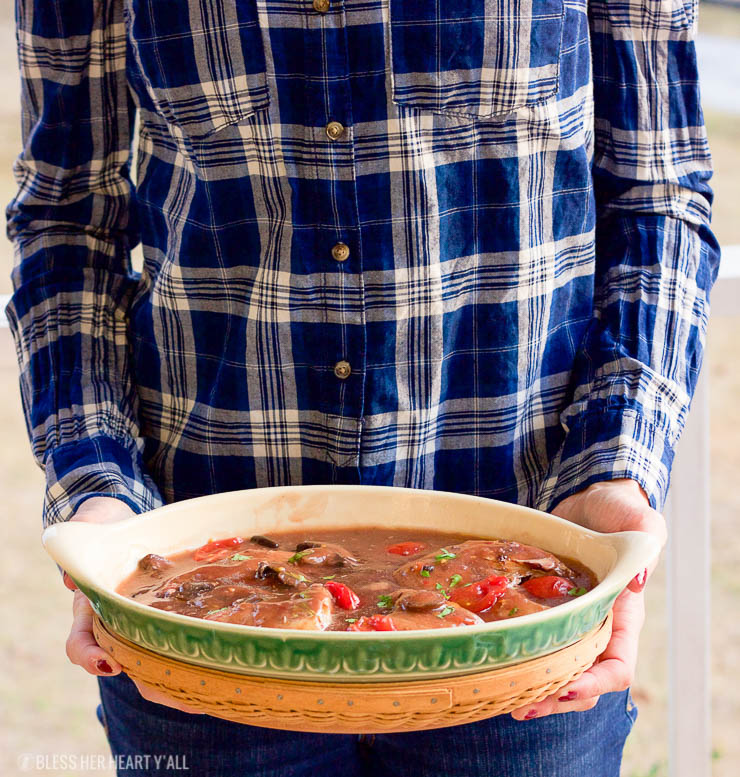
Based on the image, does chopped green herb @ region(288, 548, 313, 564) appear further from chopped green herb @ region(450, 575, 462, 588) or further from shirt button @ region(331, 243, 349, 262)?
shirt button @ region(331, 243, 349, 262)

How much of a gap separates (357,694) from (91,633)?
0.35 metres

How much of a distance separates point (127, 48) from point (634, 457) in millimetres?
850

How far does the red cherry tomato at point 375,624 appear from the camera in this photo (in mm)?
917

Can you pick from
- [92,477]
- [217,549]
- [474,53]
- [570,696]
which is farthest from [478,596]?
[474,53]

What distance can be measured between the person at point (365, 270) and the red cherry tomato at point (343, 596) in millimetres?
275

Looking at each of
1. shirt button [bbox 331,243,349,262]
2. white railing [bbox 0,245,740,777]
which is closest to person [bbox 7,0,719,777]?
shirt button [bbox 331,243,349,262]

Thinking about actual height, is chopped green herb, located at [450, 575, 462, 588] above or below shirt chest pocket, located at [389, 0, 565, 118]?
below

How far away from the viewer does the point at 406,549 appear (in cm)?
114

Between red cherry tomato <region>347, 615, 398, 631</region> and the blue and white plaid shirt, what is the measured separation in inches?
13.5

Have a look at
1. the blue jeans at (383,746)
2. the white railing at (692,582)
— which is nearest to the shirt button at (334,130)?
the blue jeans at (383,746)

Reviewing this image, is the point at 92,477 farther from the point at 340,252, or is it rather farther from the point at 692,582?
the point at 692,582

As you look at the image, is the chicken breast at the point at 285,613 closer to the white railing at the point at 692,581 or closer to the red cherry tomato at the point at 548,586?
the red cherry tomato at the point at 548,586

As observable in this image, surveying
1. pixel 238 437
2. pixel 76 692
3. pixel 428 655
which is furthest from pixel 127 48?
pixel 76 692

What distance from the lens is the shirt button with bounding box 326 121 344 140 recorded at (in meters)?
→ 1.17
